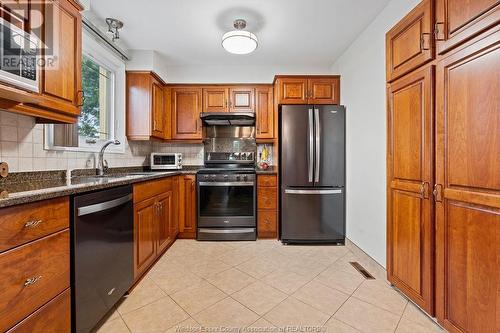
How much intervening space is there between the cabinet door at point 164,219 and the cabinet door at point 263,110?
1530 mm

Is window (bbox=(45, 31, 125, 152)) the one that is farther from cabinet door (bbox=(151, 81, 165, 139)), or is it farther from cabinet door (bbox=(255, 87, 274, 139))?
cabinet door (bbox=(255, 87, 274, 139))

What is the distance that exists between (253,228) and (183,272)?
1.13 metres

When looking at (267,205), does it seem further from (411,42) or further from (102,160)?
(411,42)

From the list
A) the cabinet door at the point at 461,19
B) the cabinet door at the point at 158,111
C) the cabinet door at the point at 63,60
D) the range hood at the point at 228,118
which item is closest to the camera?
the cabinet door at the point at 461,19

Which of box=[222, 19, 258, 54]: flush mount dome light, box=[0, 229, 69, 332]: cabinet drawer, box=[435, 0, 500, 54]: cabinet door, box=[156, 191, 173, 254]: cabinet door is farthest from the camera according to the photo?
box=[156, 191, 173, 254]: cabinet door

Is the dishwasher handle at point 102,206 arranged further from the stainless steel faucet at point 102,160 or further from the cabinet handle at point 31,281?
the stainless steel faucet at point 102,160

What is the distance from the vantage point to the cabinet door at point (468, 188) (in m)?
1.13

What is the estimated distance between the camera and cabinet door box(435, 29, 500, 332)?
44.5 inches

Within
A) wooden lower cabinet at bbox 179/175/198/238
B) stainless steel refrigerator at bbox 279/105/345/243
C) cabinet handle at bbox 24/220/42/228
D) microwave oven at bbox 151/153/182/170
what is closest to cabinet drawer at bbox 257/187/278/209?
stainless steel refrigerator at bbox 279/105/345/243

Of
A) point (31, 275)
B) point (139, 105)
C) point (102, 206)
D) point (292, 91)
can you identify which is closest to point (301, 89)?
point (292, 91)

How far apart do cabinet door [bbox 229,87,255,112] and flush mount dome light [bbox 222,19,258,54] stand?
97 cm

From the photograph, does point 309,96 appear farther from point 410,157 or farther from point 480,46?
point 480,46

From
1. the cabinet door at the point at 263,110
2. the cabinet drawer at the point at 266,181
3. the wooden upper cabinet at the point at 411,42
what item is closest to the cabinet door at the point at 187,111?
the cabinet door at the point at 263,110

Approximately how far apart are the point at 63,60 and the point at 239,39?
146 cm
